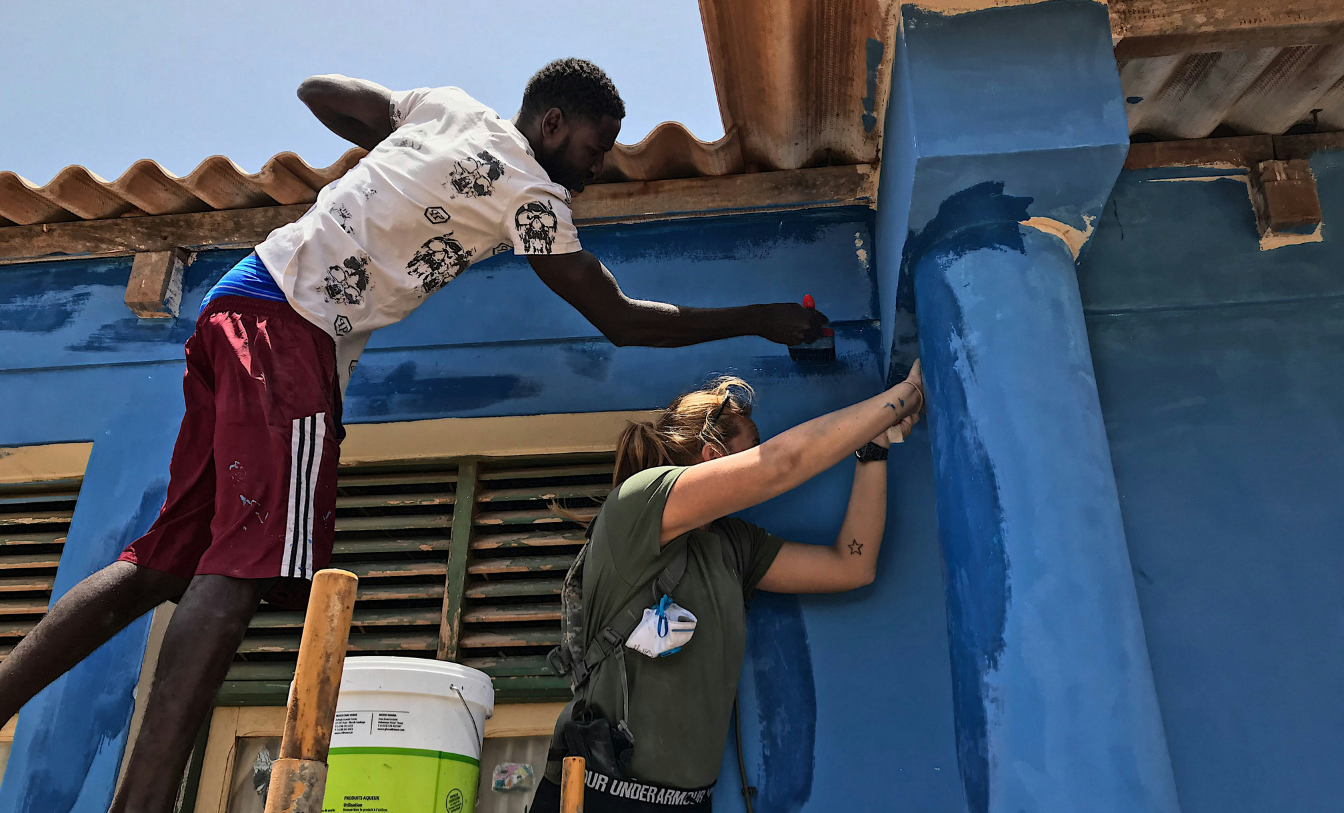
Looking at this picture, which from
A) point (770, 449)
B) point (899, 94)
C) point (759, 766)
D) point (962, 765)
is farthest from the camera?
point (759, 766)

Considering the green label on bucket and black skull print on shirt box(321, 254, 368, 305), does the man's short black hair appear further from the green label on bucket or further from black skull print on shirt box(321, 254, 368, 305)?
the green label on bucket

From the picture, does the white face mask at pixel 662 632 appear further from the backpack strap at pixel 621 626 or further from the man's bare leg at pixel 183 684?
the man's bare leg at pixel 183 684

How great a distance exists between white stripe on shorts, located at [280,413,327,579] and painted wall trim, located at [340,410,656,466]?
940 millimetres

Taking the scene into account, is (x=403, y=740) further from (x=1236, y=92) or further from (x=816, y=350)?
(x=1236, y=92)

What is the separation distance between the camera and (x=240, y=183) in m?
3.32

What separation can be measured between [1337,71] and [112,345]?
390 centimetres

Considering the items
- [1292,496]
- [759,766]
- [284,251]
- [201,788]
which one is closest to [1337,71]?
[1292,496]

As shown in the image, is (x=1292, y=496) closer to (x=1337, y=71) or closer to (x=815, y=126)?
(x=1337, y=71)

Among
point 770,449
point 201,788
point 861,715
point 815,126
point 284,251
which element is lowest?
point 201,788

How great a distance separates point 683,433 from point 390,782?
3.62 ft

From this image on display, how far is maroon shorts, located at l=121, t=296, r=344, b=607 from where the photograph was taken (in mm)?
1997

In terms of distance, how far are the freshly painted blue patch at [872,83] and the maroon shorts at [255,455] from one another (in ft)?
5.04

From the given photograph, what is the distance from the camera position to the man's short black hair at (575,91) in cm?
255

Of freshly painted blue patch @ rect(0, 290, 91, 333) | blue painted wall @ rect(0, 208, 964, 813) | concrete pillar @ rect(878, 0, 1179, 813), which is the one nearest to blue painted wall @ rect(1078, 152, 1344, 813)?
blue painted wall @ rect(0, 208, 964, 813)
